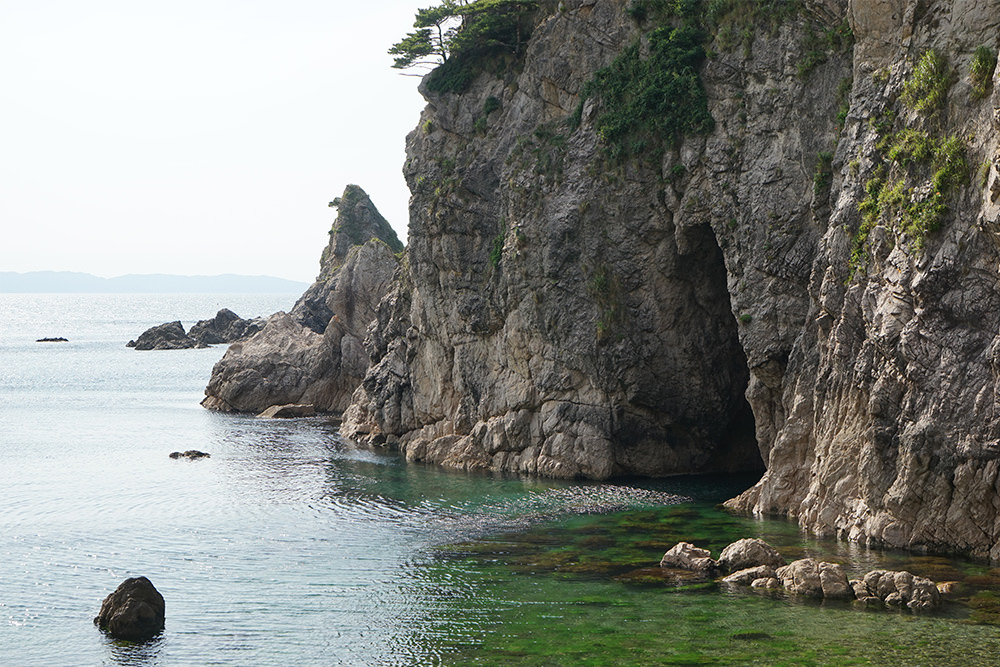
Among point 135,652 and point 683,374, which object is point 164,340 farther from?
point 135,652

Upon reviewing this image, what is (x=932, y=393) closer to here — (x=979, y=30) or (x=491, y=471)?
(x=979, y=30)

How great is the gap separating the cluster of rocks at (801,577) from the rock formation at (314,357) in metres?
49.7

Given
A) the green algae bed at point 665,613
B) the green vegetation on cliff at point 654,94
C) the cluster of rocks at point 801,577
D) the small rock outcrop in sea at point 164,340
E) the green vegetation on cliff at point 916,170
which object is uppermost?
the green vegetation on cliff at point 654,94

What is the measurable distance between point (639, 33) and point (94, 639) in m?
34.3

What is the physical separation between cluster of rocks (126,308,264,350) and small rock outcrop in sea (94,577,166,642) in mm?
121760

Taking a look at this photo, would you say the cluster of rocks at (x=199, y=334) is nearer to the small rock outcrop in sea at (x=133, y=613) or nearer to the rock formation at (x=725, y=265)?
the rock formation at (x=725, y=265)

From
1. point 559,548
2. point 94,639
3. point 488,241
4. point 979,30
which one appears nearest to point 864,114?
point 979,30

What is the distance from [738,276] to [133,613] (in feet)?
83.2

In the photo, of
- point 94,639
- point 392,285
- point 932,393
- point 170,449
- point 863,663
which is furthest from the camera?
point 392,285

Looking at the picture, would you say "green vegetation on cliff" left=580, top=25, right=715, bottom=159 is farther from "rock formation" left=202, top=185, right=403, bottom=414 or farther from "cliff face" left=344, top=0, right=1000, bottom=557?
"rock formation" left=202, top=185, right=403, bottom=414

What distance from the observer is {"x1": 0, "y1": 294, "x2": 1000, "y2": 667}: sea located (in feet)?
77.6

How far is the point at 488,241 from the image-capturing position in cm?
5425

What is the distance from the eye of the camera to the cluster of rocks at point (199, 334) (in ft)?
487

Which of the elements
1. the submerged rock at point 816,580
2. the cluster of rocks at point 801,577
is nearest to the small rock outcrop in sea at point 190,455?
the cluster of rocks at point 801,577
